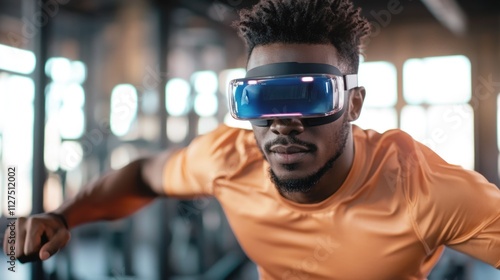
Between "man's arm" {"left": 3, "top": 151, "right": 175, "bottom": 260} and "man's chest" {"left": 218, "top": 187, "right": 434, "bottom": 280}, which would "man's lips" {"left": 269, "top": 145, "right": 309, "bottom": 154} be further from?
"man's arm" {"left": 3, "top": 151, "right": 175, "bottom": 260}

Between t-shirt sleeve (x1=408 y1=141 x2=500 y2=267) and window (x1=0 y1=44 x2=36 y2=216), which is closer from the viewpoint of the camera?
t-shirt sleeve (x1=408 y1=141 x2=500 y2=267)

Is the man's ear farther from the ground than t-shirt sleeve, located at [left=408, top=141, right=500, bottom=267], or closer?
farther from the ground

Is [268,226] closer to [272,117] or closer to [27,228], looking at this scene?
[272,117]

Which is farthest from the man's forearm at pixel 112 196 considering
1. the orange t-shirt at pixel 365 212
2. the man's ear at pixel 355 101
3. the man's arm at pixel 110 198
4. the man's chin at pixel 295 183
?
the man's ear at pixel 355 101

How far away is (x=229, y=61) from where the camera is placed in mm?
1456

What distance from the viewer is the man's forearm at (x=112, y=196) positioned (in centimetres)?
97

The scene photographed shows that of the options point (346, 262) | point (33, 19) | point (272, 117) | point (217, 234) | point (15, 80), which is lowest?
point (217, 234)

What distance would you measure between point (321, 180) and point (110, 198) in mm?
389

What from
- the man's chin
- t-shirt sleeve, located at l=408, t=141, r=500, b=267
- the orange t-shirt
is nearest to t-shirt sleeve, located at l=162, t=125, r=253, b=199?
the orange t-shirt

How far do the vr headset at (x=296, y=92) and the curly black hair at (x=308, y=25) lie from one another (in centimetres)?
4

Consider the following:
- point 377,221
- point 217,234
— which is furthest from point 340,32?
point 217,234

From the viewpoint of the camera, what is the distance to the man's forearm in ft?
3.19

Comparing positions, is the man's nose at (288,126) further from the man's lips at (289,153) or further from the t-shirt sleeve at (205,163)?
the t-shirt sleeve at (205,163)

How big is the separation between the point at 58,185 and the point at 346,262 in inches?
41.1
